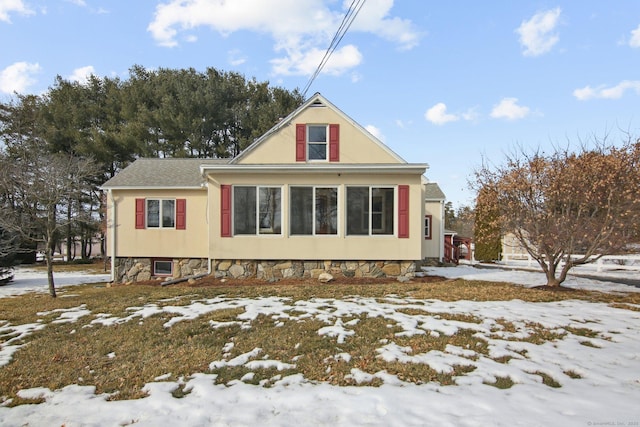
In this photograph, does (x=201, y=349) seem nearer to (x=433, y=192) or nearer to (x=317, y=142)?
(x=317, y=142)

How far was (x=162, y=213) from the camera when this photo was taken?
12.5m

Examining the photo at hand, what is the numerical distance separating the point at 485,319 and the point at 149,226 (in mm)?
11046

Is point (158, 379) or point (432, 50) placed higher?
point (432, 50)

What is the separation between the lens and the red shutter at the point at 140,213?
12.3 meters

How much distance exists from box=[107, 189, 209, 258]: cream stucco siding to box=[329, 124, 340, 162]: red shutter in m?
4.85

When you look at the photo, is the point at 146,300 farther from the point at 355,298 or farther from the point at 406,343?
the point at 406,343

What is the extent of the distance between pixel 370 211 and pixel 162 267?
7.67 meters

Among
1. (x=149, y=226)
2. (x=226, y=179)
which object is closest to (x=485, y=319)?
(x=226, y=179)

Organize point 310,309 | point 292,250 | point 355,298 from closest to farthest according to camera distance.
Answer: point 310,309, point 355,298, point 292,250

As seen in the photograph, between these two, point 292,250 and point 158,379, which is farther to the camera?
point 292,250

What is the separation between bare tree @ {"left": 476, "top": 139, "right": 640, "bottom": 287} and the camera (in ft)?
26.3

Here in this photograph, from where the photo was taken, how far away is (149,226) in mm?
12430

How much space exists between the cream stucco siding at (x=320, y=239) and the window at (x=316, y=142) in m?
0.81

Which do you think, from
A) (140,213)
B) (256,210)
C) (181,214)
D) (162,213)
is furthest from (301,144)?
(140,213)
